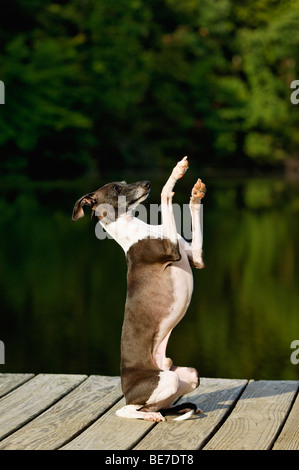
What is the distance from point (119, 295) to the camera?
11859mm

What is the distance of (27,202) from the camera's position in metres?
22.4

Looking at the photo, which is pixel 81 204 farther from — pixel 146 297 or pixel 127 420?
pixel 127 420

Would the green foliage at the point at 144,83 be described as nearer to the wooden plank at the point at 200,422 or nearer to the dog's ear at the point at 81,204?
the wooden plank at the point at 200,422

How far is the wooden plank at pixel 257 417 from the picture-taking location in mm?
2957

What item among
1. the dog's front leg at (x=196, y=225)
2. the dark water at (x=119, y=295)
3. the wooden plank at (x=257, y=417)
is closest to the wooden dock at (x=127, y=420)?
the wooden plank at (x=257, y=417)

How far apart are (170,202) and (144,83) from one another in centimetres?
3117

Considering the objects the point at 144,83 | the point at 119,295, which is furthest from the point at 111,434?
the point at 144,83

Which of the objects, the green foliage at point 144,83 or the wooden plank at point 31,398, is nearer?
the wooden plank at point 31,398

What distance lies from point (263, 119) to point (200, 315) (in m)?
25.0

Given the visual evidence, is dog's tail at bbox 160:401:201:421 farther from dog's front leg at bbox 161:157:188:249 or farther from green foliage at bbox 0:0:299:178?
green foliage at bbox 0:0:299:178

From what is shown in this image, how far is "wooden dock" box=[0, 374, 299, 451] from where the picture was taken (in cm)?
297

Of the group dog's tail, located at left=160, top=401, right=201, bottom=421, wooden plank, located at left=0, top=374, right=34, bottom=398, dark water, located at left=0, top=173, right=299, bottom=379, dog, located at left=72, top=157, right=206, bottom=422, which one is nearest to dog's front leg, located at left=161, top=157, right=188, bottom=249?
dog, located at left=72, top=157, right=206, bottom=422

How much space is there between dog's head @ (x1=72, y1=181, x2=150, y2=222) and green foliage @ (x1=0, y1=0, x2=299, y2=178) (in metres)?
25.1

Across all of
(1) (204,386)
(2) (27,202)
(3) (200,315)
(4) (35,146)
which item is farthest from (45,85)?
(1) (204,386)
